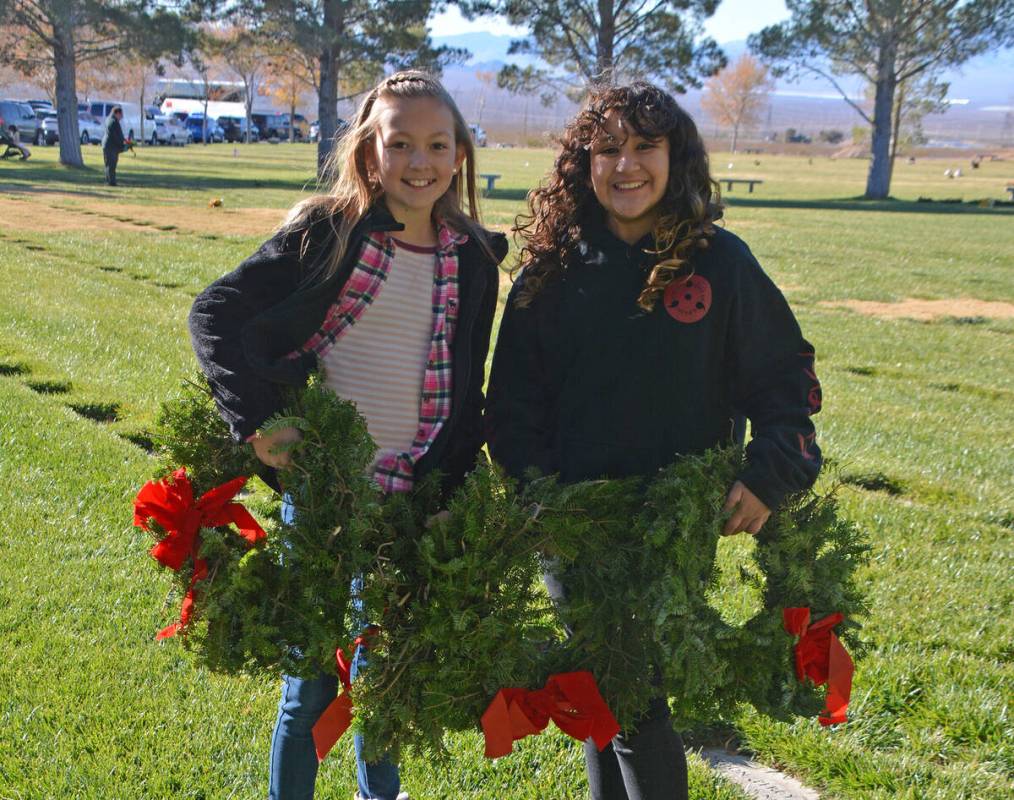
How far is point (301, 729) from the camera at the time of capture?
2451 mm

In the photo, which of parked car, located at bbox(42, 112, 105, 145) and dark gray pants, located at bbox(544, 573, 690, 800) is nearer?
dark gray pants, located at bbox(544, 573, 690, 800)

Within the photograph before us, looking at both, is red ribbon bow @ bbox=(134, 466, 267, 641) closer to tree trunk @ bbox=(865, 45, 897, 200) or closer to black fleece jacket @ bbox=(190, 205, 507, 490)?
black fleece jacket @ bbox=(190, 205, 507, 490)

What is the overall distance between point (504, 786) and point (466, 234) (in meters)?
1.56

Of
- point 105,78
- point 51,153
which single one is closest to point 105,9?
point 51,153

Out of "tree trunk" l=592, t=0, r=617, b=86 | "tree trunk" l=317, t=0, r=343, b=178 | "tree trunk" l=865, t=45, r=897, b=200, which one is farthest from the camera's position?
"tree trunk" l=865, t=45, r=897, b=200

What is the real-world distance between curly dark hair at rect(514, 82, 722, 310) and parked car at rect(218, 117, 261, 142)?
70.5 metres

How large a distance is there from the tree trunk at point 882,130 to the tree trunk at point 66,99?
25.8m

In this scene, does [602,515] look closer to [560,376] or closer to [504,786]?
[560,376]

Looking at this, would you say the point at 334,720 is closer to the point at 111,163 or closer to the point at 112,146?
the point at 112,146

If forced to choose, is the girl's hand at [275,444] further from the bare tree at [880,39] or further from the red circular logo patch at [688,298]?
the bare tree at [880,39]

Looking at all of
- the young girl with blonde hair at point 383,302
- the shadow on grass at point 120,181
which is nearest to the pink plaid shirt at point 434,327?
the young girl with blonde hair at point 383,302

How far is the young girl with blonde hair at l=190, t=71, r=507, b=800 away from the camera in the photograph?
7.63ft

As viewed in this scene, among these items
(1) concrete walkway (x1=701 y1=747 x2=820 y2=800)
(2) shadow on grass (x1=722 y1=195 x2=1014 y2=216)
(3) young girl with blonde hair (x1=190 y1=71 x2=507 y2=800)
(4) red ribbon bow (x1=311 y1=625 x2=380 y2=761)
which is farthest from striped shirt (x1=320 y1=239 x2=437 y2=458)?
(2) shadow on grass (x1=722 y1=195 x2=1014 y2=216)

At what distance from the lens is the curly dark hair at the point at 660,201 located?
Result: 92.4 inches
